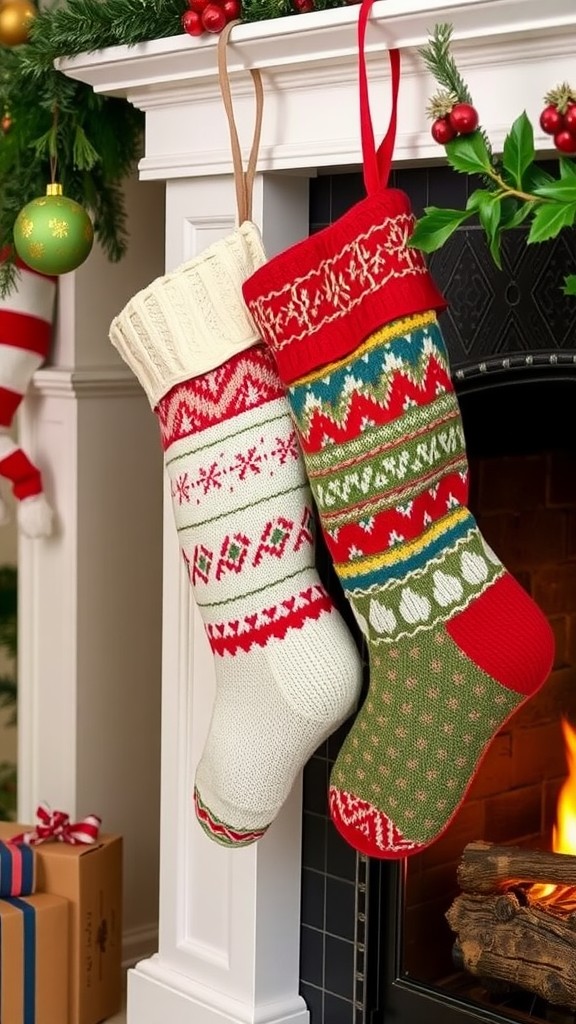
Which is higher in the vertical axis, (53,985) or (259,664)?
(259,664)

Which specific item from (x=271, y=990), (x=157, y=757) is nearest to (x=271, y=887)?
(x=271, y=990)

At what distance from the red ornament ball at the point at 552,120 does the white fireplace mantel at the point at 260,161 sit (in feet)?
0.46

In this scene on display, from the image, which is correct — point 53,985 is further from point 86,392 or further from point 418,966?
point 86,392

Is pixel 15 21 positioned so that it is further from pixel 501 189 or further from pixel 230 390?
pixel 501 189

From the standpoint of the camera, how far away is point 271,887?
86.4 inches

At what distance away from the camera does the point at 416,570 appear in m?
1.72

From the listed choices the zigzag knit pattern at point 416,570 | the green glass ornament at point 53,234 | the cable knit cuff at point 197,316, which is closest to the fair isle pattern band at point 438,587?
the zigzag knit pattern at point 416,570

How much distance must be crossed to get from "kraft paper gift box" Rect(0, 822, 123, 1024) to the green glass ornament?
38.3 inches

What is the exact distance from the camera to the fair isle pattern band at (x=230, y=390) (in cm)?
185

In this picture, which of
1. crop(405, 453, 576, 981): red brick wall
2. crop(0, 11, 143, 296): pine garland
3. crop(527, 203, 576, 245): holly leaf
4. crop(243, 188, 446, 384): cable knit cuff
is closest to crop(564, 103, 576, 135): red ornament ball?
crop(527, 203, 576, 245): holly leaf

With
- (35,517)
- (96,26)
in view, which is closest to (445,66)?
(96,26)

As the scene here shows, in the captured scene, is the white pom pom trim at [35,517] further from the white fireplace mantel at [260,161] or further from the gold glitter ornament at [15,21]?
the gold glitter ornament at [15,21]

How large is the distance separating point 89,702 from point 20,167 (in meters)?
0.96

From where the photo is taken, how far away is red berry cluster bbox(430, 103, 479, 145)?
1.59m
